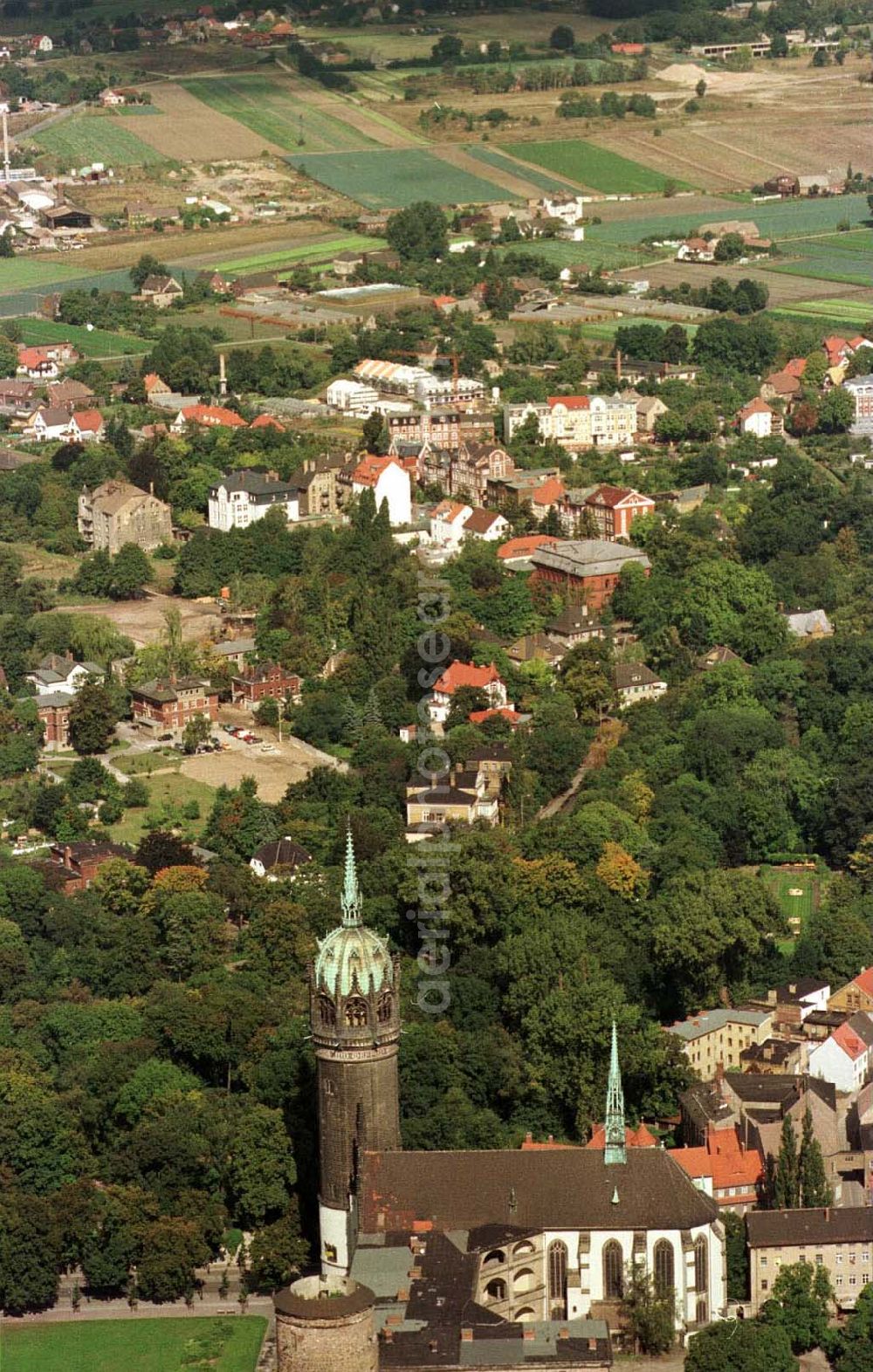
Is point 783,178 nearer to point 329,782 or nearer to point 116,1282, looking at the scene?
point 329,782

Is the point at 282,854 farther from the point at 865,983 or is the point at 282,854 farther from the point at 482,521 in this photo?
the point at 482,521

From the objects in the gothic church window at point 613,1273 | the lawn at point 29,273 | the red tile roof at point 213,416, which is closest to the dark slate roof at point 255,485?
the red tile roof at point 213,416

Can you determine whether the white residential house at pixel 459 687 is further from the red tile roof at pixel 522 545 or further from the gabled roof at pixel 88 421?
the gabled roof at pixel 88 421

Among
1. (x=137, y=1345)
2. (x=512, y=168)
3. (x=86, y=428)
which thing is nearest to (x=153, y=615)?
(x=86, y=428)

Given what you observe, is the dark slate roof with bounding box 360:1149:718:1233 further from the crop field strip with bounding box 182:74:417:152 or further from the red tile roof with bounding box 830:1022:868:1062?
the crop field strip with bounding box 182:74:417:152

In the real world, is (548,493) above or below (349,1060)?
below

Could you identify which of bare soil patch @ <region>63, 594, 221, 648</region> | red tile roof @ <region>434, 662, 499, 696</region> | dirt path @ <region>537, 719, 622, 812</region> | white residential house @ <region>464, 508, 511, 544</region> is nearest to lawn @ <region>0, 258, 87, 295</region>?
bare soil patch @ <region>63, 594, 221, 648</region>

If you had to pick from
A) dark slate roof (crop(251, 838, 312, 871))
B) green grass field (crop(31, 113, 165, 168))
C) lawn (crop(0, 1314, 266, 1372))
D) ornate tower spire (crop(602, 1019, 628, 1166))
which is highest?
ornate tower spire (crop(602, 1019, 628, 1166))

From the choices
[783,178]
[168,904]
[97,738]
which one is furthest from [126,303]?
[168,904]
